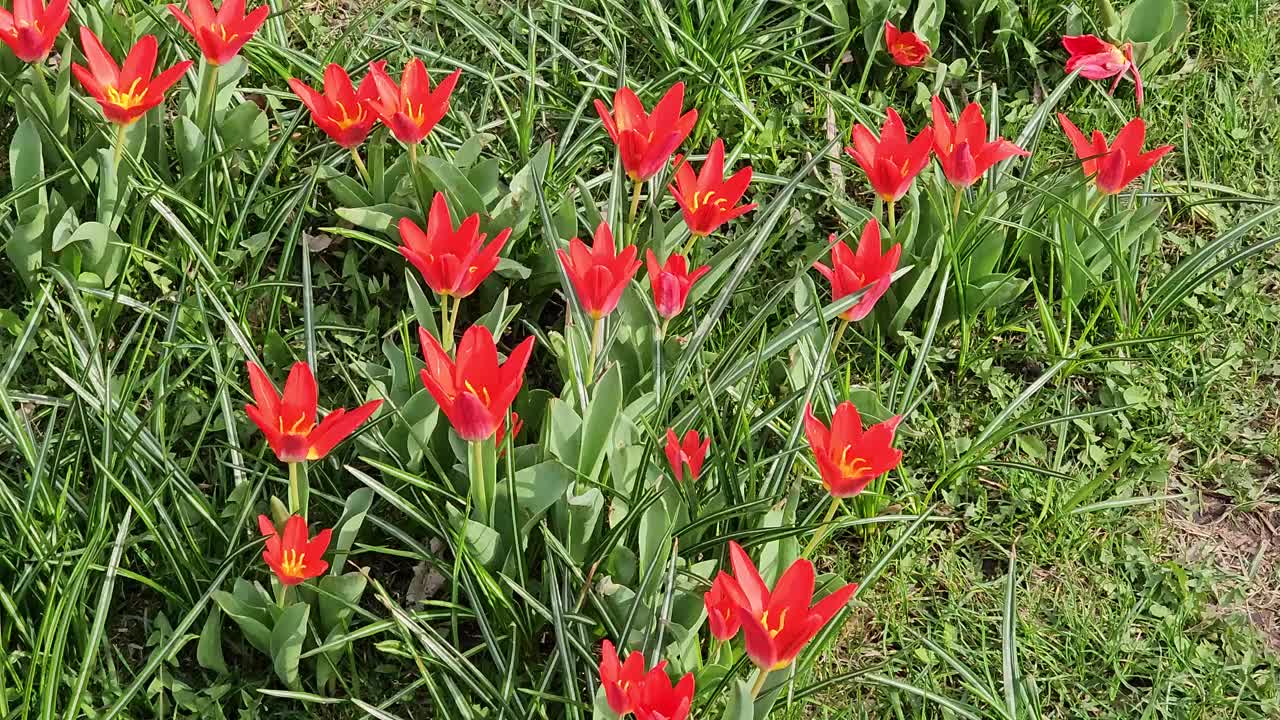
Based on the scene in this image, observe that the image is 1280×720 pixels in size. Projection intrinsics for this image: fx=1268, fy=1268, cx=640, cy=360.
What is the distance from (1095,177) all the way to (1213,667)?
0.82m

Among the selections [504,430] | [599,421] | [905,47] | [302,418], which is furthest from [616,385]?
[905,47]

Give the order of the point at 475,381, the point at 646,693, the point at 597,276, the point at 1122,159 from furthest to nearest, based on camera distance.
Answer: the point at 1122,159 → the point at 597,276 → the point at 475,381 → the point at 646,693

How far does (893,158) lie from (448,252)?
2.41ft

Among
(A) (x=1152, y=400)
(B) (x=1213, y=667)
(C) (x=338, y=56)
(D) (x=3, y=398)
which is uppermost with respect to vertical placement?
(C) (x=338, y=56)

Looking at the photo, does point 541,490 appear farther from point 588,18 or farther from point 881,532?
point 588,18

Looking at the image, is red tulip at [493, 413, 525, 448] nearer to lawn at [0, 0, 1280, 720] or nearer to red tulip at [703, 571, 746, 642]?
lawn at [0, 0, 1280, 720]

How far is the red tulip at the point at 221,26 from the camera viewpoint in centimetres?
201

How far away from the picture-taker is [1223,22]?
2871mm

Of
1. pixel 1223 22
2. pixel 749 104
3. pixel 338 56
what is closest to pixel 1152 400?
pixel 749 104

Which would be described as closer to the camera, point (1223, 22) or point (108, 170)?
point (108, 170)

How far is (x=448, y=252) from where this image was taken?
1.80 metres

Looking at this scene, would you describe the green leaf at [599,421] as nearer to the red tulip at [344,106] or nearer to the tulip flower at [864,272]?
the tulip flower at [864,272]

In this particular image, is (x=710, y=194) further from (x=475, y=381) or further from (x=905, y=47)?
(x=905, y=47)

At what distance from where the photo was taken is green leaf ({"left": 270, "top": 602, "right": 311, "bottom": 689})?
1.66 metres
